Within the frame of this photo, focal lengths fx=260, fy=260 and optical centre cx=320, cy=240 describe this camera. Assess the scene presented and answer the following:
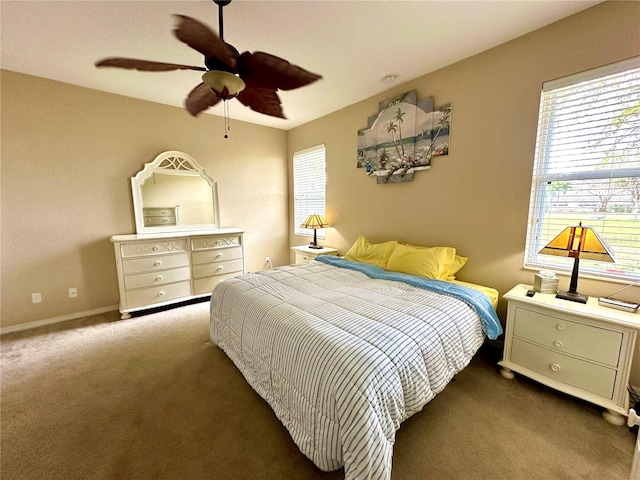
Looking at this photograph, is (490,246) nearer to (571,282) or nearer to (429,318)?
(571,282)

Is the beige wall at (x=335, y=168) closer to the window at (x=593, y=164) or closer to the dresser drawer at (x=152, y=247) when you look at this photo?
the window at (x=593, y=164)

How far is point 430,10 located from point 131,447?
10.8 feet

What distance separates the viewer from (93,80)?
8.98 feet

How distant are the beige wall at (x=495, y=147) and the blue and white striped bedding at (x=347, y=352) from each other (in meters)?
0.75

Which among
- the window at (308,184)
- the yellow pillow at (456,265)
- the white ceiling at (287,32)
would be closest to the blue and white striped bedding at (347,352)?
the yellow pillow at (456,265)

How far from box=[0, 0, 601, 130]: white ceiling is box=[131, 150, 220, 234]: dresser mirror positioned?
39.3 inches

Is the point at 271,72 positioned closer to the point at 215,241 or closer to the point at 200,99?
the point at 200,99

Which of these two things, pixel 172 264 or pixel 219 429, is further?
pixel 172 264

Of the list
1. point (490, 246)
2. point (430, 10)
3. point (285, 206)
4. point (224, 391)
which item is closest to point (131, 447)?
point (224, 391)

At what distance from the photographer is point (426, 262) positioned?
2412 mm

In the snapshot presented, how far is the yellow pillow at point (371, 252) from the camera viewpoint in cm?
289

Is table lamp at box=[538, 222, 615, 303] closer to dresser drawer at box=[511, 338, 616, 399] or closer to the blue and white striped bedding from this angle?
dresser drawer at box=[511, 338, 616, 399]

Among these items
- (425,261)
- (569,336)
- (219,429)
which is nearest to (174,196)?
(219,429)

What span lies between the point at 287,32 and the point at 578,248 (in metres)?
2.58
